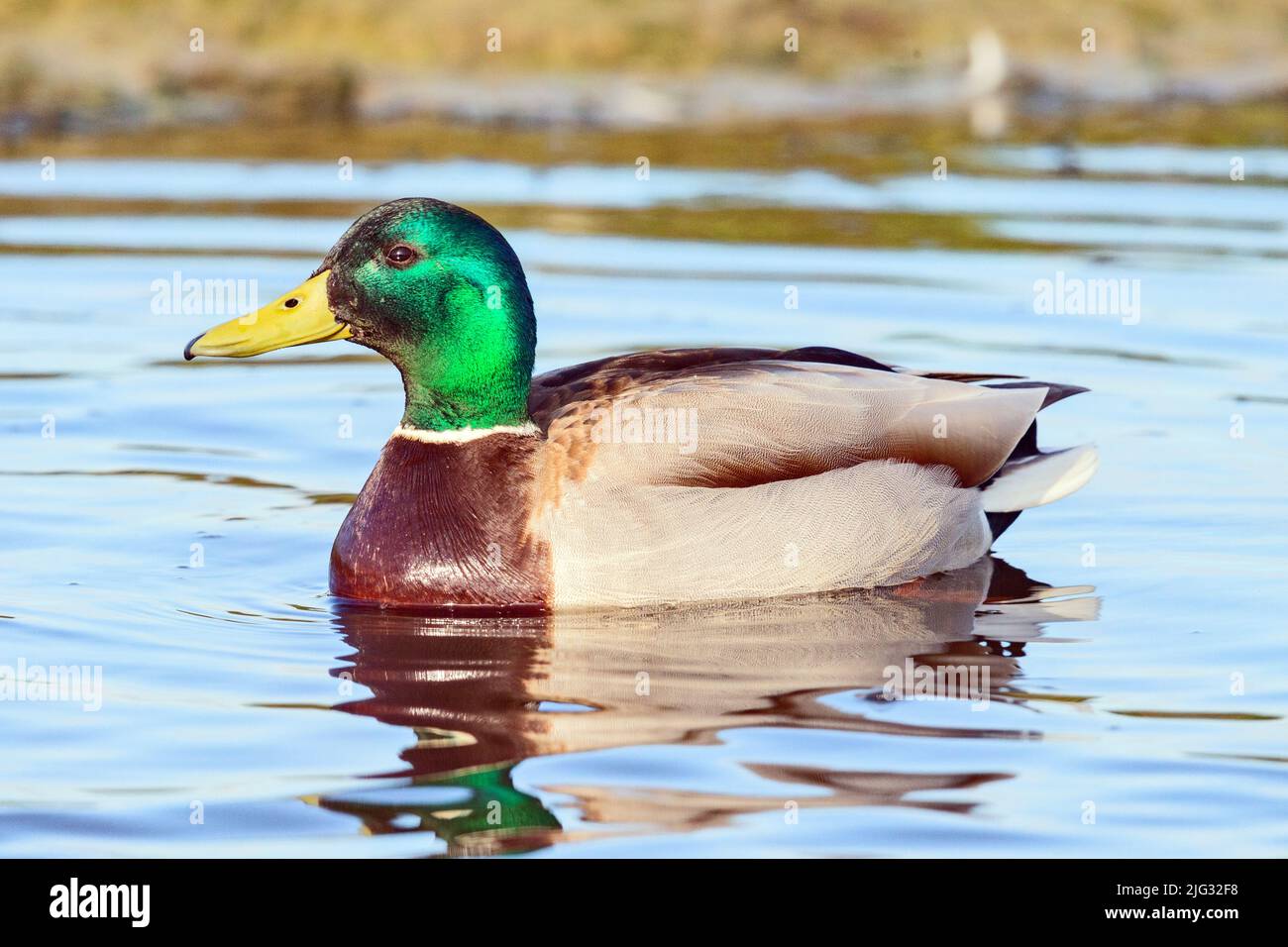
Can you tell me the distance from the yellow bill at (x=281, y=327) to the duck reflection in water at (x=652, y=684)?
913mm

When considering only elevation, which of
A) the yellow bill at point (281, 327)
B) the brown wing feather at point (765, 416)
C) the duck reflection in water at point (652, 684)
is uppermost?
the yellow bill at point (281, 327)

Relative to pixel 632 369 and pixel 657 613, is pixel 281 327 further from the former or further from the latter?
pixel 657 613

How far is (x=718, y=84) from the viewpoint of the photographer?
58.4 feet

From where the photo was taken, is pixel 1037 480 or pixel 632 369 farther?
pixel 1037 480

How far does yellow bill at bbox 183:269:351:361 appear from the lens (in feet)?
23.9

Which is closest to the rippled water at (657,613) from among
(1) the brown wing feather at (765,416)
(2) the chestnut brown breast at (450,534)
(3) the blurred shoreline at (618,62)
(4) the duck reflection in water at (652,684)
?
(4) the duck reflection in water at (652,684)

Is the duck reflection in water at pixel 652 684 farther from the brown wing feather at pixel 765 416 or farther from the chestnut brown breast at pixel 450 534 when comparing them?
the brown wing feather at pixel 765 416

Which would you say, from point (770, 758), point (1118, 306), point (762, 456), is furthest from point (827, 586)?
point (1118, 306)

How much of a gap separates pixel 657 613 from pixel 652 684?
2.43 ft

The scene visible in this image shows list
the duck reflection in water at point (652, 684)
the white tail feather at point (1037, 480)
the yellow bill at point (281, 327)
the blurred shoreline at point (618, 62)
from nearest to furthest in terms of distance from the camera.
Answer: the duck reflection in water at point (652, 684) < the yellow bill at point (281, 327) < the white tail feather at point (1037, 480) < the blurred shoreline at point (618, 62)

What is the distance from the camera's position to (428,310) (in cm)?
732

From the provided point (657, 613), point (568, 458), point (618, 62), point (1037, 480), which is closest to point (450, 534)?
point (568, 458)

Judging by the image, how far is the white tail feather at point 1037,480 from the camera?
8.09 metres

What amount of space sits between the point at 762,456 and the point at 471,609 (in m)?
1.08
